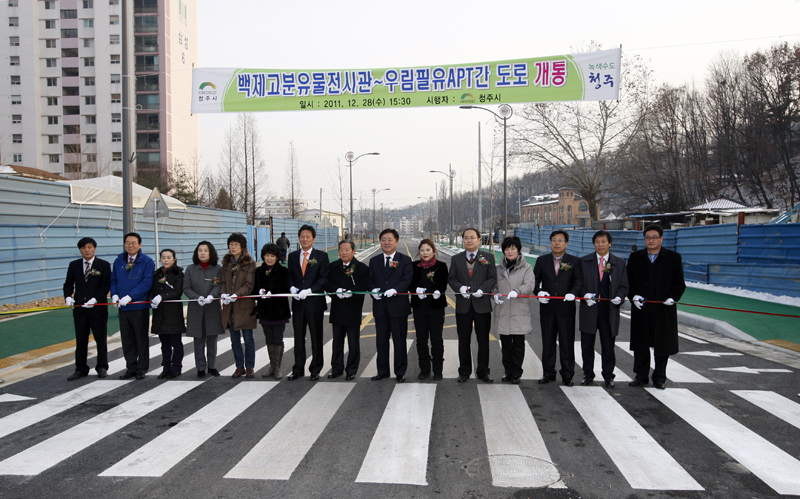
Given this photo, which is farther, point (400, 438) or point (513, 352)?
point (513, 352)

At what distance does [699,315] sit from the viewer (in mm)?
11773

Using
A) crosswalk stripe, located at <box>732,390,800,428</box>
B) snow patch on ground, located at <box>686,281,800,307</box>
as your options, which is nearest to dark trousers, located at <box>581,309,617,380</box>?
crosswalk stripe, located at <box>732,390,800,428</box>

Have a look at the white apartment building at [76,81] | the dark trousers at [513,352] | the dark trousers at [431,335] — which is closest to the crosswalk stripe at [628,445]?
the dark trousers at [513,352]

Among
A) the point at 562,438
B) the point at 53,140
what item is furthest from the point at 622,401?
the point at 53,140

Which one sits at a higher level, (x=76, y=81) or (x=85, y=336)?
(x=76, y=81)

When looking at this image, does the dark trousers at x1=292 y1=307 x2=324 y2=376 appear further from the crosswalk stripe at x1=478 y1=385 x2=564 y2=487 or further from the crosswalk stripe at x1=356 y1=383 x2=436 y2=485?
the crosswalk stripe at x1=478 y1=385 x2=564 y2=487

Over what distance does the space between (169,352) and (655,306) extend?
21.4 feet

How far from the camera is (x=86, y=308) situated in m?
7.35

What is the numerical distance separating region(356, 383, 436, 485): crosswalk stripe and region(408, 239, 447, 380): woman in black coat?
Result: 65 cm

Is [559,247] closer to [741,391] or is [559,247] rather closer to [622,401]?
[622,401]

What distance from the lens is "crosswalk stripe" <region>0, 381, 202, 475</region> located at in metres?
4.42

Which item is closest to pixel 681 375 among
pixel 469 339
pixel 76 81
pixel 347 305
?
pixel 469 339

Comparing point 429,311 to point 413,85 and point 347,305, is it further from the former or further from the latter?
point 413,85

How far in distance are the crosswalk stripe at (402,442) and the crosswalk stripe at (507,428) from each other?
1.91 feet
